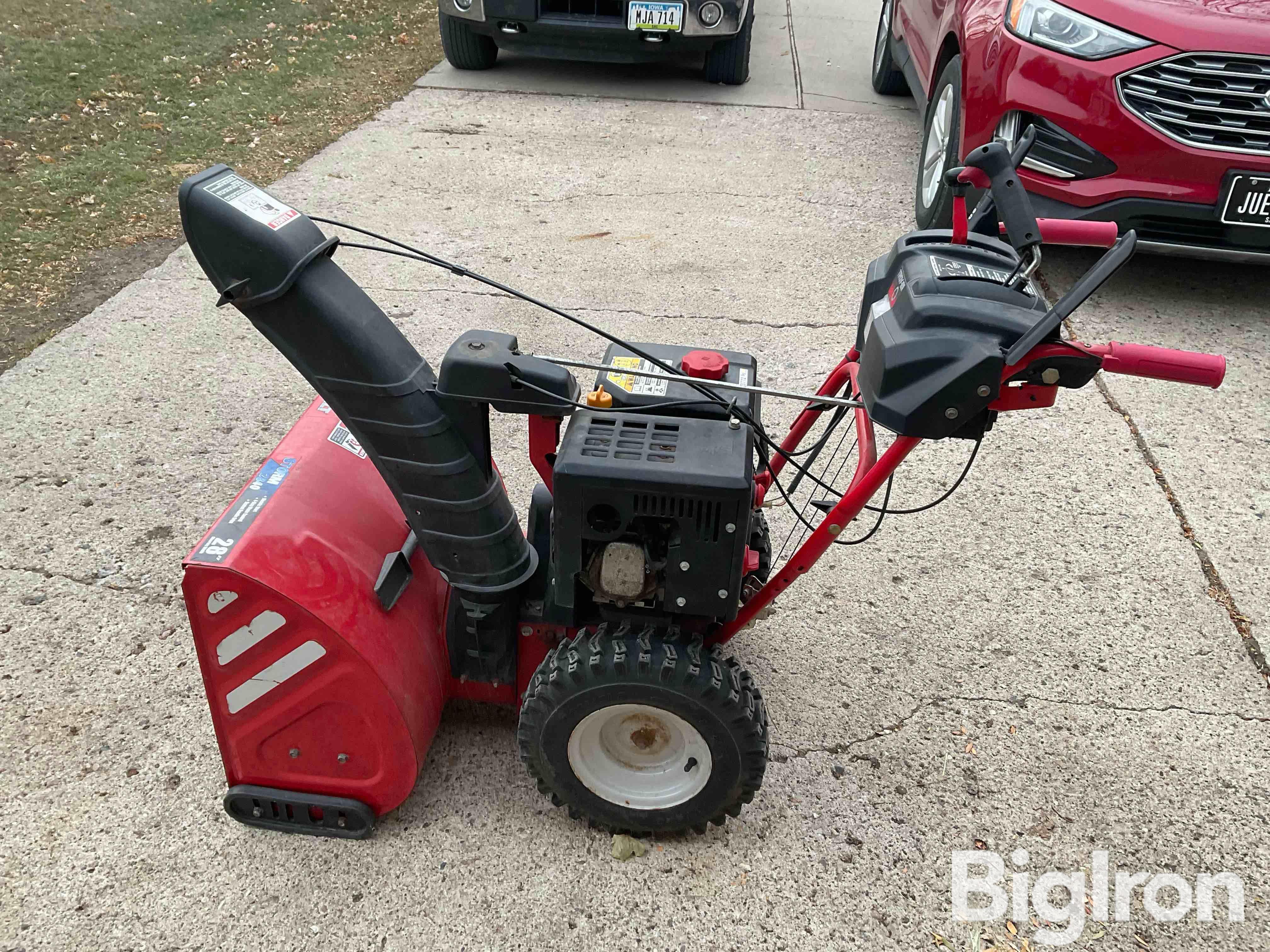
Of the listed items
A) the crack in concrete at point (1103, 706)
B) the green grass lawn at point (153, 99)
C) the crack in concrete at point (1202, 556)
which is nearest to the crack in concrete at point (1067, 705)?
the crack in concrete at point (1103, 706)

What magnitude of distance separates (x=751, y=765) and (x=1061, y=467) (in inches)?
75.7

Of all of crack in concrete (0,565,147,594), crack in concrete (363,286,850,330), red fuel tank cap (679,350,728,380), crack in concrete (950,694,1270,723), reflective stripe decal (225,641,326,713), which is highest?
red fuel tank cap (679,350,728,380)

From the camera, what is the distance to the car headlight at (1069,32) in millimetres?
3820

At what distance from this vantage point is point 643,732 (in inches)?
77.4

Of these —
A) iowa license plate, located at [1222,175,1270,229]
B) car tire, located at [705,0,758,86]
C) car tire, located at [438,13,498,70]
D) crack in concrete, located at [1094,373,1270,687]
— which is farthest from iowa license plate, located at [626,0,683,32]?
crack in concrete, located at [1094,373,1270,687]

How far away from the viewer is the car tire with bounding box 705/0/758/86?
22.4 feet

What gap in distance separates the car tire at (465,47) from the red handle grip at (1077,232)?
575 centimetres

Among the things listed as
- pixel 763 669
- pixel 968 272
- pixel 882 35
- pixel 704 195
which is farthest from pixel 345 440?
pixel 882 35

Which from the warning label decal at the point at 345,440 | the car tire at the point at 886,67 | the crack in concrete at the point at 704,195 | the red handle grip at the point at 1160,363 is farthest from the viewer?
the car tire at the point at 886,67

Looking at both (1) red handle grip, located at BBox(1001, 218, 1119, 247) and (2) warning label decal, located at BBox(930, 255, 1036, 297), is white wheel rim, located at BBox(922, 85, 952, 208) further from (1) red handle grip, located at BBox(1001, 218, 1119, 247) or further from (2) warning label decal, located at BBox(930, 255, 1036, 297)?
(2) warning label decal, located at BBox(930, 255, 1036, 297)

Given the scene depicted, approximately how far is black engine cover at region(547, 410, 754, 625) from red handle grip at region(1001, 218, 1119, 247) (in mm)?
754

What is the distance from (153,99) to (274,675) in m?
5.60

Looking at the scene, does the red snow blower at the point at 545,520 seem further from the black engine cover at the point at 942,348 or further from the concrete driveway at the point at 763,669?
the concrete driveway at the point at 763,669

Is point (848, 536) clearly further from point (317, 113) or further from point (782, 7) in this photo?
point (782, 7)
